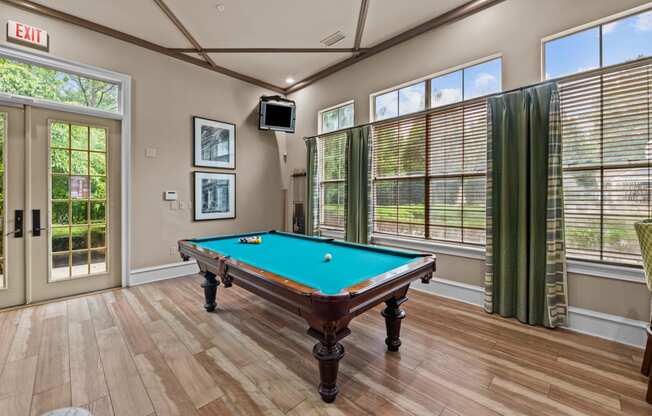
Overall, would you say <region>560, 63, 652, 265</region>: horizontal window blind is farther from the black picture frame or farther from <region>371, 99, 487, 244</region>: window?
the black picture frame

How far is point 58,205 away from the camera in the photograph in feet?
11.2

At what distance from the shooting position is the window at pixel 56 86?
123 inches

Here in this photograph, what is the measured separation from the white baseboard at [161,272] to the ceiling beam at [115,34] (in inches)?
127

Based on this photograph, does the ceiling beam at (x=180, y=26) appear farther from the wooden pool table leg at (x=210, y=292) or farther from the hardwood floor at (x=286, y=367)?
the hardwood floor at (x=286, y=367)

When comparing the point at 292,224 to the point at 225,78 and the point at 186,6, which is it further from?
the point at 186,6


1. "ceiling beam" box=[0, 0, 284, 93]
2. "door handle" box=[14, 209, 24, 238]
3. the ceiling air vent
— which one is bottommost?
"door handle" box=[14, 209, 24, 238]

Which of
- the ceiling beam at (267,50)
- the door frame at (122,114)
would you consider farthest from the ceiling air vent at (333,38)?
the door frame at (122,114)

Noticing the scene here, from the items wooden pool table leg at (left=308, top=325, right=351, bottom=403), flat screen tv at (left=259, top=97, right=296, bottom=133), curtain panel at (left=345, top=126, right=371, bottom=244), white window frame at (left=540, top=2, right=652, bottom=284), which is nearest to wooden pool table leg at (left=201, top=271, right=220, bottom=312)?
wooden pool table leg at (left=308, top=325, right=351, bottom=403)

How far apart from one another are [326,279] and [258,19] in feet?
11.2

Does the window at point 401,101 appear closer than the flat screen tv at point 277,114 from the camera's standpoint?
Yes

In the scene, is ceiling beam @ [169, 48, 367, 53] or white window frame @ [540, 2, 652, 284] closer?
white window frame @ [540, 2, 652, 284]

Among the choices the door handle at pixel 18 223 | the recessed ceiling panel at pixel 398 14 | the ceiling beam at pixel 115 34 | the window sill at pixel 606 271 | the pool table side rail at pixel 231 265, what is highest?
the recessed ceiling panel at pixel 398 14

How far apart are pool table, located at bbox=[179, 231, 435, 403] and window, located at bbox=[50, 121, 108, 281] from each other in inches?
65.5

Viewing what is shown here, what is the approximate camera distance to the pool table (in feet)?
5.02
